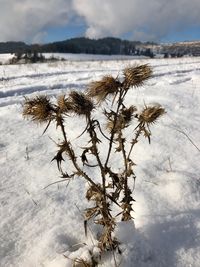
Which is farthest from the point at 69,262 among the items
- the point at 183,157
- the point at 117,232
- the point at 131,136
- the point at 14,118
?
the point at 14,118

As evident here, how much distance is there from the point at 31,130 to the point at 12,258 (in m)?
2.27

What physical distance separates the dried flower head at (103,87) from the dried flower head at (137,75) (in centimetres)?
6

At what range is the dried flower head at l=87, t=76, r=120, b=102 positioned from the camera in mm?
1727

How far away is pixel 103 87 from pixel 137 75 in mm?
172

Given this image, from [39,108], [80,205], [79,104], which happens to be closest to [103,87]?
[79,104]

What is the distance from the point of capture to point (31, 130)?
4.23m

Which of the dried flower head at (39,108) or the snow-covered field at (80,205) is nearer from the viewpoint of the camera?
the dried flower head at (39,108)

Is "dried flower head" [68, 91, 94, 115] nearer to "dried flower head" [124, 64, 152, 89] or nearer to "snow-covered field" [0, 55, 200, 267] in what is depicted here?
"dried flower head" [124, 64, 152, 89]

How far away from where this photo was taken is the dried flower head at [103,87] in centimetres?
173

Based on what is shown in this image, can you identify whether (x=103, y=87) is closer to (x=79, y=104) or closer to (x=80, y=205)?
(x=79, y=104)

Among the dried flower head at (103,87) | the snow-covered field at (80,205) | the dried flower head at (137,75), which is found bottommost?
the snow-covered field at (80,205)

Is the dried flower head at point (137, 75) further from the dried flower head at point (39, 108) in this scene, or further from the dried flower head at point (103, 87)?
the dried flower head at point (39, 108)

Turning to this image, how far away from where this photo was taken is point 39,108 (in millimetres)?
1749

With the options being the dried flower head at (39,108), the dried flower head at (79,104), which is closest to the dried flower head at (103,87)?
the dried flower head at (79,104)
